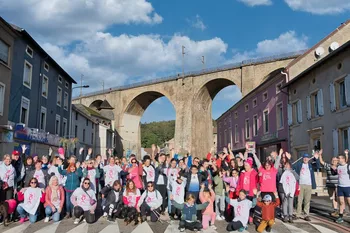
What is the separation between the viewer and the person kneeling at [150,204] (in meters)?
8.07

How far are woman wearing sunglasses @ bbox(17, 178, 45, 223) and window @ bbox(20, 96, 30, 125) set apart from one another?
11629 millimetres

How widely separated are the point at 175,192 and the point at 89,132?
2717 centimetres

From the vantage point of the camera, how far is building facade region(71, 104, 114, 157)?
29.8 m

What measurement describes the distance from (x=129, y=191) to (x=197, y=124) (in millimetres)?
36708

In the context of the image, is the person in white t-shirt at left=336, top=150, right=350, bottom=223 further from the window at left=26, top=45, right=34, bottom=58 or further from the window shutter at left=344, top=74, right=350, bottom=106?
the window at left=26, top=45, right=34, bottom=58

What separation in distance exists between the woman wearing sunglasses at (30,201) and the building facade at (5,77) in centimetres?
890

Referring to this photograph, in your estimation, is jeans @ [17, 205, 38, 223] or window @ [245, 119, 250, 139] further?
window @ [245, 119, 250, 139]

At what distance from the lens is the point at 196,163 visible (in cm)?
955

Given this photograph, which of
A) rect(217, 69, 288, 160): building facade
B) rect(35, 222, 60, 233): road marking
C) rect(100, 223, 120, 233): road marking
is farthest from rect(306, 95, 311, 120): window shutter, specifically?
rect(35, 222, 60, 233): road marking

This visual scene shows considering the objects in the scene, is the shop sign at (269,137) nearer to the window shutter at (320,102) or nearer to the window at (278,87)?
the window at (278,87)

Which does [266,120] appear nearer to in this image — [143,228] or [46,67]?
[46,67]

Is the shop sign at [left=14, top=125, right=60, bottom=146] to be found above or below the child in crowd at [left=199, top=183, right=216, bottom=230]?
above

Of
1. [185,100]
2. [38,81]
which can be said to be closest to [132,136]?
[185,100]

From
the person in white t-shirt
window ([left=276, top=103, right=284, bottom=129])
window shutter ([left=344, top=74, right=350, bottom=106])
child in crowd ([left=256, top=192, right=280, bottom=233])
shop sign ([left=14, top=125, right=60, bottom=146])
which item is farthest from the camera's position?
window ([left=276, top=103, right=284, bottom=129])
